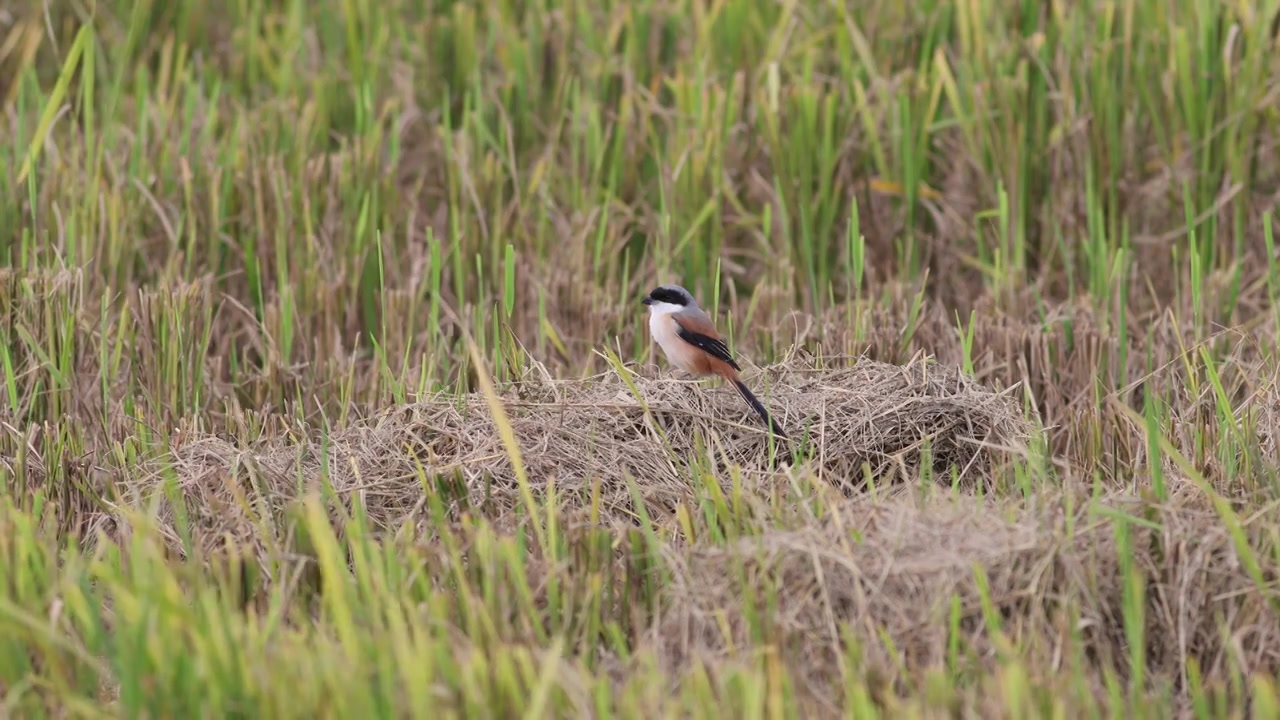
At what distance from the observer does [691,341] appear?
4.60 metres

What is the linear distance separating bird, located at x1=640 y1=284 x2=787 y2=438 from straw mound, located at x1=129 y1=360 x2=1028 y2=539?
0.20 ft

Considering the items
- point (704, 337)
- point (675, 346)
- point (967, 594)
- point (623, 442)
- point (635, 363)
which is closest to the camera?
point (967, 594)

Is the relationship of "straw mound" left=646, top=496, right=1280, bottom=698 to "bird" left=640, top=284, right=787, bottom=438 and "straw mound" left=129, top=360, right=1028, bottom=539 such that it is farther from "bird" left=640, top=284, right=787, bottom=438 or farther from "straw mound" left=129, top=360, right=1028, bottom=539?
"bird" left=640, top=284, right=787, bottom=438

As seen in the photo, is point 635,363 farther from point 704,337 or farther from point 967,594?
point 967,594

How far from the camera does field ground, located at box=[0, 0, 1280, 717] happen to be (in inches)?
122

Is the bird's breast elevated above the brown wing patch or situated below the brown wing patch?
below

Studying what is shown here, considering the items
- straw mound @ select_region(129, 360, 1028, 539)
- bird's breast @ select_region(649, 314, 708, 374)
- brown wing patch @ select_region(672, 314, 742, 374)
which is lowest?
straw mound @ select_region(129, 360, 1028, 539)

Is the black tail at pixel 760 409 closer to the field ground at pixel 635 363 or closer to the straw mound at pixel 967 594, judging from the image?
the field ground at pixel 635 363

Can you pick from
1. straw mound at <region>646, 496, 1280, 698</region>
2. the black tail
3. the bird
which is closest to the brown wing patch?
the bird

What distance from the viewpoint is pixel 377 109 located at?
23.6 ft

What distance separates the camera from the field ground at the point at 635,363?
10.2 feet

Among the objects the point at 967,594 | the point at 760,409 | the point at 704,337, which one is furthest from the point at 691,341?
the point at 967,594

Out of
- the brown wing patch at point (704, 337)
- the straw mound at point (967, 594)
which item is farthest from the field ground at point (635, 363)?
the brown wing patch at point (704, 337)

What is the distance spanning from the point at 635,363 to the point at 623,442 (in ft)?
2.57
